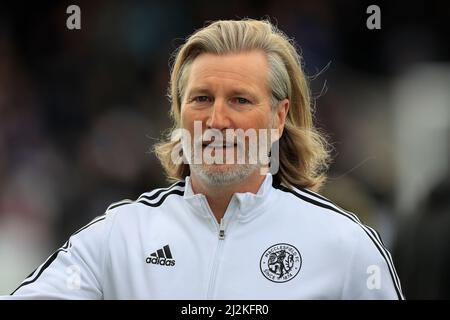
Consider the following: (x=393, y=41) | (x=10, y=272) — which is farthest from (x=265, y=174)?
(x=393, y=41)

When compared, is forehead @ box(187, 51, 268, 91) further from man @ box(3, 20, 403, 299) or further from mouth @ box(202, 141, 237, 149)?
mouth @ box(202, 141, 237, 149)

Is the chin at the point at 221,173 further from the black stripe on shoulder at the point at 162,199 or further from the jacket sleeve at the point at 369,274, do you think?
the jacket sleeve at the point at 369,274

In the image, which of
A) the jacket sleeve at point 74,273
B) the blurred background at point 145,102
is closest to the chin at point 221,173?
the jacket sleeve at point 74,273

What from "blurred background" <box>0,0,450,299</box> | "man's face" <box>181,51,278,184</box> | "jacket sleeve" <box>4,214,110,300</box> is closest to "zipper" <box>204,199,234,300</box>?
"man's face" <box>181,51,278,184</box>

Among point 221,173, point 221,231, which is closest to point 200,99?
point 221,173

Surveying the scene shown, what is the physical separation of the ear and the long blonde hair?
0.03m

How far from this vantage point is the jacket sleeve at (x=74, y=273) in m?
2.71

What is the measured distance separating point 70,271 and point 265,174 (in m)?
0.86

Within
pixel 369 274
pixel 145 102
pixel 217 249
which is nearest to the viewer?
pixel 369 274

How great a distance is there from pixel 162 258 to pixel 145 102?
140 inches

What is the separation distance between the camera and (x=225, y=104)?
284cm

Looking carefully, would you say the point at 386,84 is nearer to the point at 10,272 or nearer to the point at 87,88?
the point at 87,88

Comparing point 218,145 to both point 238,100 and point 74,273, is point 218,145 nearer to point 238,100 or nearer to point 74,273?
point 238,100

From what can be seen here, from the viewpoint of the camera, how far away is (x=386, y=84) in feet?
20.4
